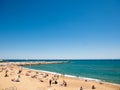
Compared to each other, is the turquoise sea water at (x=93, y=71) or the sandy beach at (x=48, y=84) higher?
the sandy beach at (x=48, y=84)

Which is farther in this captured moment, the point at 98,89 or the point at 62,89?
the point at 98,89

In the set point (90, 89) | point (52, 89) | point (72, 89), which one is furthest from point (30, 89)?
point (90, 89)

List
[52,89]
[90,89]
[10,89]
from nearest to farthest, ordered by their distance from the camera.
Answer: [10,89] → [52,89] → [90,89]

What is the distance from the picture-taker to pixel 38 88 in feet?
69.5

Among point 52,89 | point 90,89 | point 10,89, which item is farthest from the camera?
point 90,89

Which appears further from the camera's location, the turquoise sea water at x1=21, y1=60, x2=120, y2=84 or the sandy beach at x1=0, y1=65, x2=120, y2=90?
the turquoise sea water at x1=21, y1=60, x2=120, y2=84

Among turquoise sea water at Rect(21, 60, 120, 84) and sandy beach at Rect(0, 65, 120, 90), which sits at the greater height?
sandy beach at Rect(0, 65, 120, 90)

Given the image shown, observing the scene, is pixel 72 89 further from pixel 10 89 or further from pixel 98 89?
pixel 10 89

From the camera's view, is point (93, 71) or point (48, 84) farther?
point (93, 71)

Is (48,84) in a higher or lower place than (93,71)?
higher

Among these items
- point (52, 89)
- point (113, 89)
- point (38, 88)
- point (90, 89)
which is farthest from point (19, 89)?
point (113, 89)

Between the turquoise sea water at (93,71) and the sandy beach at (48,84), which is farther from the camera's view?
the turquoise sea water at (93,71)

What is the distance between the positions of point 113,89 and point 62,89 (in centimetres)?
799

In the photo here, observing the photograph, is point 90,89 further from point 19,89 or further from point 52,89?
point 19,89
